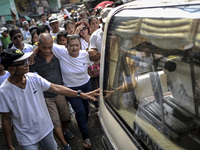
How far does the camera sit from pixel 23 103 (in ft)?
6.55

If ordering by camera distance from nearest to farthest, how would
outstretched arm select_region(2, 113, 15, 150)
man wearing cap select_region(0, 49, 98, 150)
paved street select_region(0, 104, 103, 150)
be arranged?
man wearing cap select_region(0, 49, 98, 150) < outstretched arm select_region(2, 113, 15, 150) < paved street select_region(0, 104, 103, 150)

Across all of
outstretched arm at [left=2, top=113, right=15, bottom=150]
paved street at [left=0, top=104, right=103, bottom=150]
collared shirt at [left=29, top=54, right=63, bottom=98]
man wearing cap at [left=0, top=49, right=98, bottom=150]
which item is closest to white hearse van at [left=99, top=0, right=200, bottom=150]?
man wearing cap at [left=0, top=49, right=98, bottom=150]

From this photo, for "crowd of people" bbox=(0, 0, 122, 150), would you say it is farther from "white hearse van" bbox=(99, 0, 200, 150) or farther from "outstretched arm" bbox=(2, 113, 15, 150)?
"white hearse van" bbox=(99, 0, 200, 150)

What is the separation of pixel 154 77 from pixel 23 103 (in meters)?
1.43

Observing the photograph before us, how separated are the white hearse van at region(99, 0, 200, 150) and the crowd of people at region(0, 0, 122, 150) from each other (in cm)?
73

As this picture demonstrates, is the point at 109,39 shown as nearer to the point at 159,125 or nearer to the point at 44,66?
the point at 159,125

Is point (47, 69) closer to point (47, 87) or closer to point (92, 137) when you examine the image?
point (47, 87)

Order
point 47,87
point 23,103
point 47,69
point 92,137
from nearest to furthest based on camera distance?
point 23,103, point 47,87, point 47,69, point 92,137

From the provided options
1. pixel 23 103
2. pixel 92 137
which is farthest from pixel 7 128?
pixel 92 137

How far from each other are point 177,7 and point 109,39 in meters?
0.76

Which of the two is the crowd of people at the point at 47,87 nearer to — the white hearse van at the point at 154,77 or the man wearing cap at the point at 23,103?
the man wearing cap at the point at 23,103

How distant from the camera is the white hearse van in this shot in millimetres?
986

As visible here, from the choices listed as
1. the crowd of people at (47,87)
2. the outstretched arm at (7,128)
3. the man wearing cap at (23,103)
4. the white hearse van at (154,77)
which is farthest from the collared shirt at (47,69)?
the white hearse van at (154,77)

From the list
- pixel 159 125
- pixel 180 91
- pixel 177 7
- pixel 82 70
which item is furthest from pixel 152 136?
pixel 82 70
